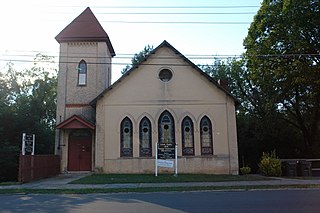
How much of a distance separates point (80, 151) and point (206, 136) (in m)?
8.82

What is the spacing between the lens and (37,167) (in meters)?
18.1

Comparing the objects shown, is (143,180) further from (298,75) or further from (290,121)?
(290,121)

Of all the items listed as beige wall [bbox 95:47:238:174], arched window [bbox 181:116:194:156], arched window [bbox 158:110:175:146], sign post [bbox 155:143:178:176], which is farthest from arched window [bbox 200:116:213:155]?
sign post [bbox 155:143:178:176]

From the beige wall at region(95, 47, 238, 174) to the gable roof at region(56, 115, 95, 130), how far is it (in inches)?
25.6

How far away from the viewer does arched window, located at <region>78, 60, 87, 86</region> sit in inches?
937

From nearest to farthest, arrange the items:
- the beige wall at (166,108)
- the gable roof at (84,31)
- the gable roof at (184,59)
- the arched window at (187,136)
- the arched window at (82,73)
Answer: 1. the beige wall at (166,108)
2. the arched window at (187,136)
3. the gable roof at (184,59)
4. the arched window at (82,73)
5. the gable roof at (84,31)

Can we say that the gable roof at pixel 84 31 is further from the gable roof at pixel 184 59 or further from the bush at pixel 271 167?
the bush at pixel 271 167

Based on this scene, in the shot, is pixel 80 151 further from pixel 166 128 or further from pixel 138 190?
pixel 138 190

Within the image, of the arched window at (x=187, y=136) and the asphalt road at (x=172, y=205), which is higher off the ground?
the arched window at (x=187, y=136)

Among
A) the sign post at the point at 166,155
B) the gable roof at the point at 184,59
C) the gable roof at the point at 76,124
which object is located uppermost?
the gable roof at the point at 184,59

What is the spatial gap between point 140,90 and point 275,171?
10.1 metres

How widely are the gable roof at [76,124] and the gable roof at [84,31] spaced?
646cm

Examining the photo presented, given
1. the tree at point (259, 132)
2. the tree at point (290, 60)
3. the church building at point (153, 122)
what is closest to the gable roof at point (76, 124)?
the church building at point (153, 122)

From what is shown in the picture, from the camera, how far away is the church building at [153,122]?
2094 cm
